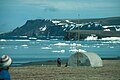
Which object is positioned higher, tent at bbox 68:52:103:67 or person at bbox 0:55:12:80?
person at bbox 0:55:12:80

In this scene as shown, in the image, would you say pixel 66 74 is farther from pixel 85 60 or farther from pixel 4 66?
pixel 4 66

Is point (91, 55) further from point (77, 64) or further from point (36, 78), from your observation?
point (36, 78)

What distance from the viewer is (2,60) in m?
9.76

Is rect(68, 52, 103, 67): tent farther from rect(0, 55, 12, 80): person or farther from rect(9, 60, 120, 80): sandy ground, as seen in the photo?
rect(0, 55, 12, 80): person

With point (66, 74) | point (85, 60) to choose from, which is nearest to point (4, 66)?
point (66, 74)

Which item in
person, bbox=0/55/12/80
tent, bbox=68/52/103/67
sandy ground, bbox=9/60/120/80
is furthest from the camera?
tent, bbox=68/52/103/67

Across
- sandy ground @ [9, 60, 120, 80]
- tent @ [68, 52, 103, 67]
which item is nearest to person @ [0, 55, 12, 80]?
sandy ground @ [9, 60, 120, 80]

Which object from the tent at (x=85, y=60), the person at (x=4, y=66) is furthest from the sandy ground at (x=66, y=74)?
the person at (x=4, y=66)

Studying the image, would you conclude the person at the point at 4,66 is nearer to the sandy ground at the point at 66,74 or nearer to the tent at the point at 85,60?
the sandy ground at the point at 66,74

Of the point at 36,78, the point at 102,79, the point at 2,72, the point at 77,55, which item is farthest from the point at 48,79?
the point at 77,55

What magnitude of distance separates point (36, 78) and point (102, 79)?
3642 mm

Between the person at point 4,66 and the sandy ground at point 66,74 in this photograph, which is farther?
the sandy ground at point 66,74

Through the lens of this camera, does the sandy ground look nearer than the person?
No

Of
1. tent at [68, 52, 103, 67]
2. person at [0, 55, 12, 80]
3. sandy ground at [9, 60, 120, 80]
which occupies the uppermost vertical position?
person at [0, 55, 12, 80]
